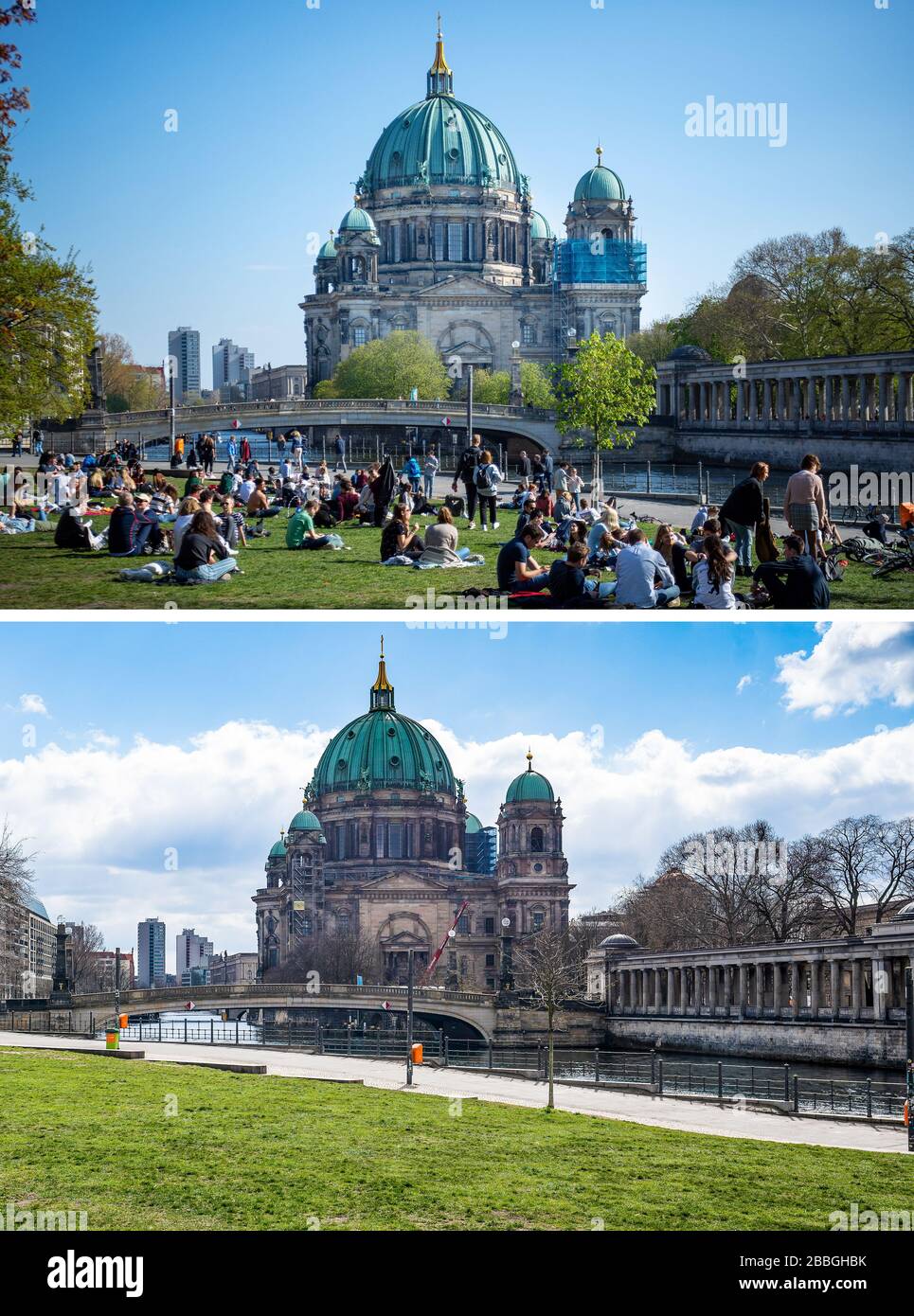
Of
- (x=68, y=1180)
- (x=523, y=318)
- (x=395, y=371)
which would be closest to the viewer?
(x=68, y=1180)

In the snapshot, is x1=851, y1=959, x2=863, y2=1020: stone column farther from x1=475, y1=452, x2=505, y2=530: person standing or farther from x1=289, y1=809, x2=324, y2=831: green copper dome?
x1=289, y1=809, x2=324, y2=831: green copper dome

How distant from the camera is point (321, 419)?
98500 millimetres

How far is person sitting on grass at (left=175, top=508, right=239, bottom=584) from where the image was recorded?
3044 cm

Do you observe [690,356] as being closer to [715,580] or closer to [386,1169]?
[715,580]

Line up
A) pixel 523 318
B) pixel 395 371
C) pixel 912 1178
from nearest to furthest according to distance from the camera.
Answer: pixel 912 1178
pixel 395 371
pixel 523 318

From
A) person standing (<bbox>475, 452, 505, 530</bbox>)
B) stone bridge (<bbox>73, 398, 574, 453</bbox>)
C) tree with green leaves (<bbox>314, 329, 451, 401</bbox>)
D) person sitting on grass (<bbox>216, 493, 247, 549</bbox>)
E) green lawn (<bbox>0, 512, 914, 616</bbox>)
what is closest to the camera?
green lawn (<bbox>0, 512, 914, 616</bbox>)

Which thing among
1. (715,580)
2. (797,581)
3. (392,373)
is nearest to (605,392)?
(392,373)

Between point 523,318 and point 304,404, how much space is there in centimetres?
9022

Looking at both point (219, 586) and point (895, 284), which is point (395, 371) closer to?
point (895, 284)

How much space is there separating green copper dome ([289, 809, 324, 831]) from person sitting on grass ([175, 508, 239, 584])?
100.0 m

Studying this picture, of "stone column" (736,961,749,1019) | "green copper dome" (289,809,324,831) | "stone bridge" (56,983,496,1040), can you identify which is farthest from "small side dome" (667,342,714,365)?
"stone column" (736,961,749,1019)
